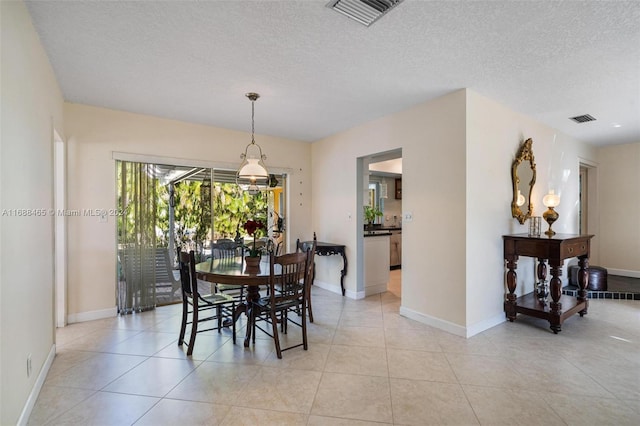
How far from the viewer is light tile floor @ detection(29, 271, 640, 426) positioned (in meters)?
2.00

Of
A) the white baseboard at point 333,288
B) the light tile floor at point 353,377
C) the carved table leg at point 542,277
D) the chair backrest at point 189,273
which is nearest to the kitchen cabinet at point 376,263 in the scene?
the white baseboard at point 333,288

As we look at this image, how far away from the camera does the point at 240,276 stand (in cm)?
281

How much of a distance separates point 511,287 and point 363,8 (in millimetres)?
3312

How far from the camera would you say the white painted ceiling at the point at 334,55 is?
6.62 ft

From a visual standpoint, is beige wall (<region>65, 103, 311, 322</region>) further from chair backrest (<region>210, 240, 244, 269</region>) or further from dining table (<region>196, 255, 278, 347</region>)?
dining table (<region>196, 255, 278, 347</region>)

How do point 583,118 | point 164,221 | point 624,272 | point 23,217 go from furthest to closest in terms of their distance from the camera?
1. point 624,272
2. point 164,221
3. point 583,118
4. point 23,217

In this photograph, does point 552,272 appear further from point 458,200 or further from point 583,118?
point 583,118

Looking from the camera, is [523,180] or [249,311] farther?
[523,180]

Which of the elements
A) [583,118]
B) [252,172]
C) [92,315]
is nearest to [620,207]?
[583,118]

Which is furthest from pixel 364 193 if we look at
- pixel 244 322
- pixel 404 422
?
pixel 404 422

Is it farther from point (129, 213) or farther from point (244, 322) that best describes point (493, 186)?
point (129, 213)

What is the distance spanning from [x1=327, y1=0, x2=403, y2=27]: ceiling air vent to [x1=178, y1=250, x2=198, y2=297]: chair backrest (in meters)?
2.23

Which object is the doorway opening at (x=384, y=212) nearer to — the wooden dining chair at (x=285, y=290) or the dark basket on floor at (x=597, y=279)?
the wooden dining chair at (x=285, y=290)

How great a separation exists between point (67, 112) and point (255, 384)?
370 cm
